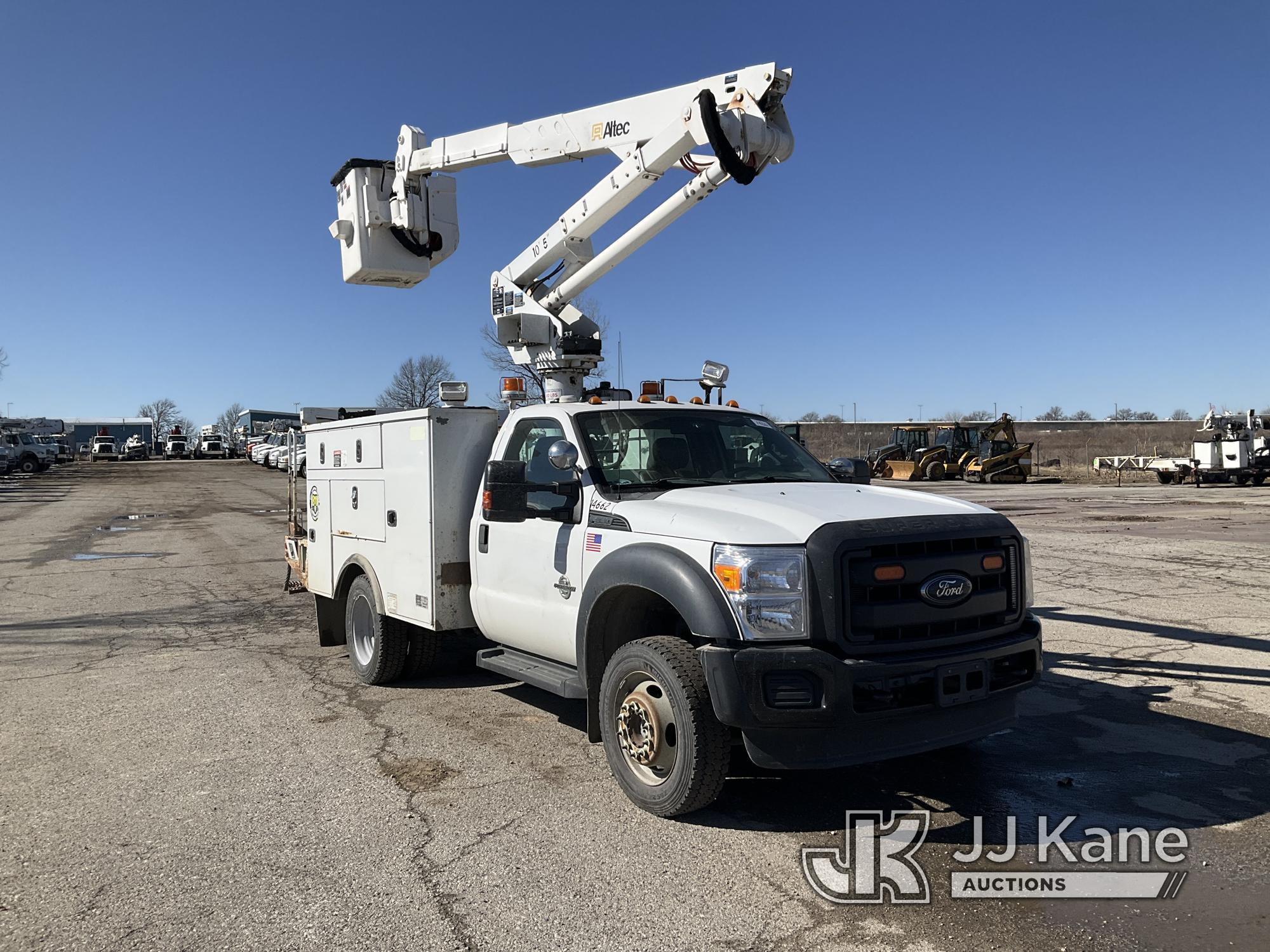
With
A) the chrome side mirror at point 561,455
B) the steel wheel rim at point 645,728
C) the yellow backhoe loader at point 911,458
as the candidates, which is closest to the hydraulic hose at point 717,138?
the chrome side mirror at point 561,455

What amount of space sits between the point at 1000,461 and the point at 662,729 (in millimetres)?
37299

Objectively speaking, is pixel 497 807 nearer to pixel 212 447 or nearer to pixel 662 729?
pixel 662 729

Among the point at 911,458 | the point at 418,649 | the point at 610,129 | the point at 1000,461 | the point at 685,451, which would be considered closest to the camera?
the point at 685,451

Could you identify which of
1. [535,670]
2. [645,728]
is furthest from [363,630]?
[645,728]

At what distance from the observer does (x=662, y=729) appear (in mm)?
4281

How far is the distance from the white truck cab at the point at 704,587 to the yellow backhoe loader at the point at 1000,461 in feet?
116

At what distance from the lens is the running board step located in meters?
4.89

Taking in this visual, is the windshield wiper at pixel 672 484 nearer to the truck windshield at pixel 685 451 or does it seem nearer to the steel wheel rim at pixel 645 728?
the truck windshield at pixel 685 451

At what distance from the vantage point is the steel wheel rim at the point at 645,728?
4.27 meters

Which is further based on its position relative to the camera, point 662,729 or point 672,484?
point 672,484

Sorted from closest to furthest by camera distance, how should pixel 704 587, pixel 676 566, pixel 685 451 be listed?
1. pixel 704 587
2. pixel 676 566
3. pixel 685 451

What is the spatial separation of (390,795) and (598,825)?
1127mm

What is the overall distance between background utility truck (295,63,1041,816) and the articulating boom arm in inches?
1.4

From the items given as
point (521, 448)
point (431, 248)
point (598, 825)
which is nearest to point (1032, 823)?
point (598, 825)
